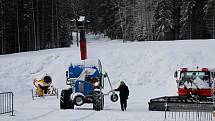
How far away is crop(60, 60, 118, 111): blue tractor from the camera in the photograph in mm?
25000

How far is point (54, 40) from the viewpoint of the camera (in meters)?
78.4

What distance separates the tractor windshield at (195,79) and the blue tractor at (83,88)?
4.25 metres

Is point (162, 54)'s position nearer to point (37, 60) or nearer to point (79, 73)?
point (37, 60)

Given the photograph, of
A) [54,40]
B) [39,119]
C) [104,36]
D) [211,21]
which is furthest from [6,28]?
[39,119]

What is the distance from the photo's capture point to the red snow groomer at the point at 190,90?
78.3ft

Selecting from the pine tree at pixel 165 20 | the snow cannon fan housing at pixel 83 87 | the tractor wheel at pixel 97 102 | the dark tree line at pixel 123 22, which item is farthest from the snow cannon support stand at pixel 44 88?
the pine tree at pixel 165 20

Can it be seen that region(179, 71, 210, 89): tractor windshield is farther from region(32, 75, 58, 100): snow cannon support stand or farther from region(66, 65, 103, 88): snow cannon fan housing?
region(32, 75, 58, 100): snow cannon support stand

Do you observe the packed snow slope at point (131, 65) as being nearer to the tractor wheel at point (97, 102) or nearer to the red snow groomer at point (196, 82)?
the red snow groomer at point (196, 82)

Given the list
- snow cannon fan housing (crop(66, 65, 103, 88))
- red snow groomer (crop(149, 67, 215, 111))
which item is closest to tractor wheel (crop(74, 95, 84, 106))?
snow cannon fan housing (crop(66, 65, 103, 88))

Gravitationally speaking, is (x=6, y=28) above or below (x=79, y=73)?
above

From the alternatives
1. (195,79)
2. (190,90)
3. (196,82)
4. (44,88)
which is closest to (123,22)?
(44,88)

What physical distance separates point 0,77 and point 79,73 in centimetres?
1797

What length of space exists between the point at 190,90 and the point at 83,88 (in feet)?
20.3

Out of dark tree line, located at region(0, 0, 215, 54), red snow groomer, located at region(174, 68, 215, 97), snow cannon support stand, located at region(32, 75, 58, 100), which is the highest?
dark tree line, located at region(0, 0, 215, 54)
